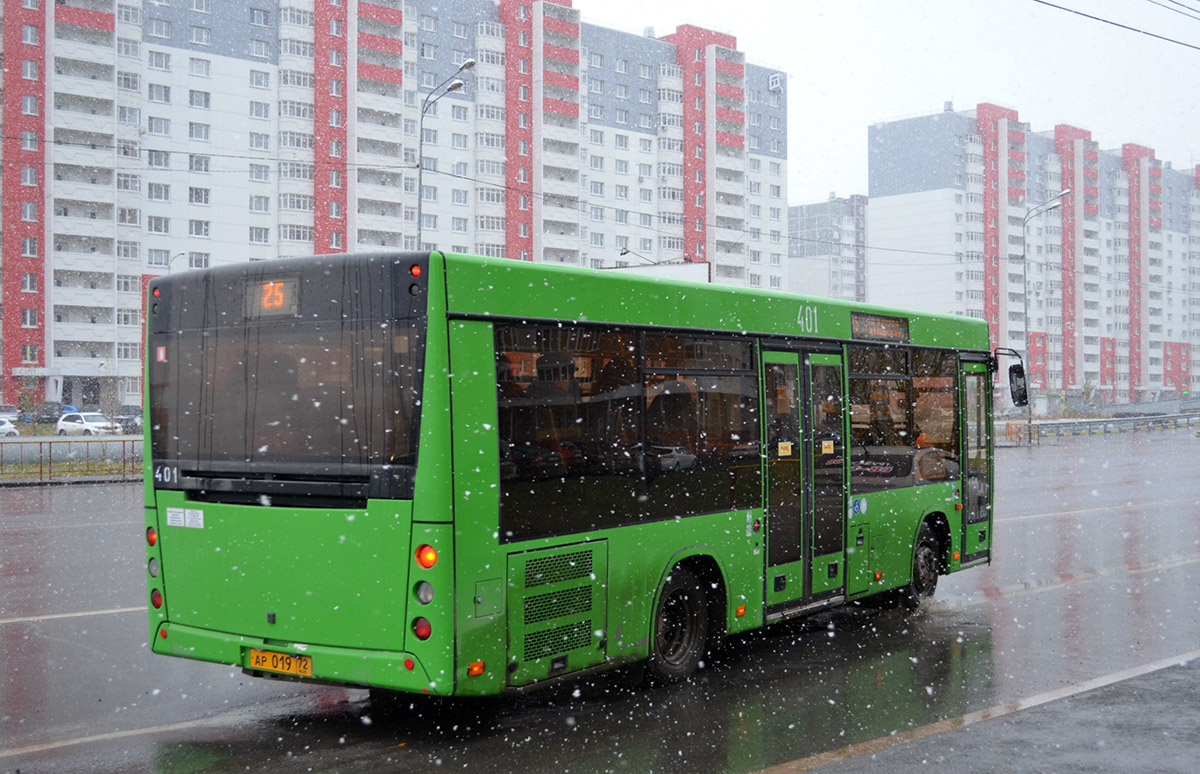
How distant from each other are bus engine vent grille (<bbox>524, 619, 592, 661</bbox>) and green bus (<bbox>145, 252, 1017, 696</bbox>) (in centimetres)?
2

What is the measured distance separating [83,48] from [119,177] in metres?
8.22

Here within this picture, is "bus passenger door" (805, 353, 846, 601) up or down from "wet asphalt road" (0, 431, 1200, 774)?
up

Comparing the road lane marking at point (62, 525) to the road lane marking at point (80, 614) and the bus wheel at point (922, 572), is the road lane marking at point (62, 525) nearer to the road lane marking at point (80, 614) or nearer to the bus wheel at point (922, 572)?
the road lane marking at point (80, 614)

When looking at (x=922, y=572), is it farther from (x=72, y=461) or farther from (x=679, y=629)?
(x=72, y=461)

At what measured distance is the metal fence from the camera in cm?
2978

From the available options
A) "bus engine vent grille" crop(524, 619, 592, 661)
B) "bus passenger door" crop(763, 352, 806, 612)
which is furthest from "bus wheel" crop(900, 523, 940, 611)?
"bus engine vent grille" crop(524, 619, 592, 661)

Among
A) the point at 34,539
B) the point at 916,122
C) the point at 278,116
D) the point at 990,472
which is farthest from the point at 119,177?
the point at 916,122

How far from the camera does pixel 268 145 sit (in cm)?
8000

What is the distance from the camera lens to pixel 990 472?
12.7 m

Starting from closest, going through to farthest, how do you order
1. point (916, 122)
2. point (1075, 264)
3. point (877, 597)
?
point (877, 597) → point (916, 122) → point (1075, 264)

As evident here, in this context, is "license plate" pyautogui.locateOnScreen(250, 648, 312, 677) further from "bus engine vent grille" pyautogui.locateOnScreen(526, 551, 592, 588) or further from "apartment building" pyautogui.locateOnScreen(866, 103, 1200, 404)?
"apartment building" pyautogui.locateOnScreen(866, 103, 1200, 404)

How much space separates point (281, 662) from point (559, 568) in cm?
172

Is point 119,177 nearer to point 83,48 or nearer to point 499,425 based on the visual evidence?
point 83,48

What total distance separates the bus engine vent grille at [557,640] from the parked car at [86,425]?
56305mm
